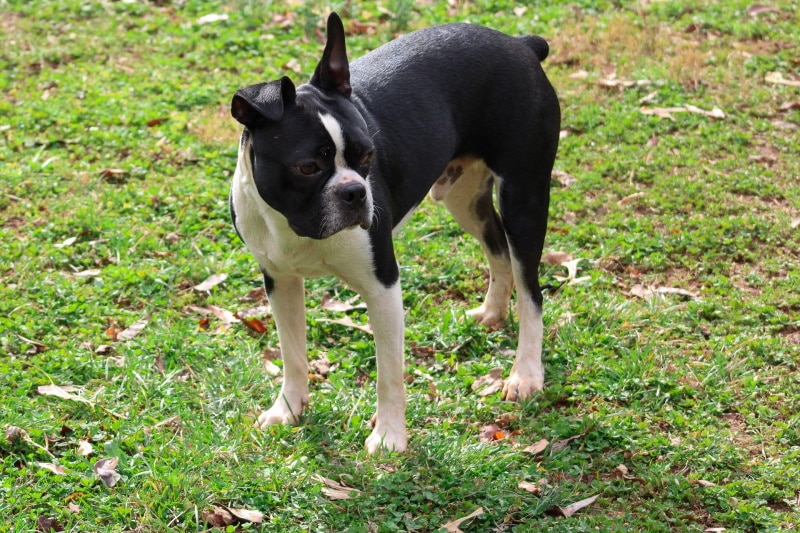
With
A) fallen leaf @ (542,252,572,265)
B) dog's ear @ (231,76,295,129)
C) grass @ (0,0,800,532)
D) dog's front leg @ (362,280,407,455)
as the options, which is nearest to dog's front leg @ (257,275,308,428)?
grass @ (0,0,800,532)

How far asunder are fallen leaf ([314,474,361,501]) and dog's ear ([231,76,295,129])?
1.49m

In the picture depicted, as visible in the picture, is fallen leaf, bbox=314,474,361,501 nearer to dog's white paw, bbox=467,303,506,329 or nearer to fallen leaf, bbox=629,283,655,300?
dog's white paw, bbox=467,303,506,329

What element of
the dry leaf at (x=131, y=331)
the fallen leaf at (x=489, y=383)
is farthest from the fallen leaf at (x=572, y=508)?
the dry leaf at (x=131, y=331)

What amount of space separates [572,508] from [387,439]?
33.6 inches

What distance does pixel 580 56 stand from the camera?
8.00 m

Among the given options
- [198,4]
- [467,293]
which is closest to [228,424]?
[467,293]

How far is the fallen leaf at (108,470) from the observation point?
12.7 ft

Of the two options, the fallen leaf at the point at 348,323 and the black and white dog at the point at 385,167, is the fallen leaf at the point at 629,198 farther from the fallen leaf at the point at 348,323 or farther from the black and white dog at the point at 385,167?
the fallen leaf at the point at 348,323

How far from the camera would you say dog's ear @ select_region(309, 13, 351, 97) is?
3758 millimetres

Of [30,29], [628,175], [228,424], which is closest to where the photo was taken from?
[228,424]

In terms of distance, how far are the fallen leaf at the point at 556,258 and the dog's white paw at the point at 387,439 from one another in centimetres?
179

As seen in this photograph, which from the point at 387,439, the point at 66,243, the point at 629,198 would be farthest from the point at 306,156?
the point at 629,198

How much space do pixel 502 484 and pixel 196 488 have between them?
125 centimetres

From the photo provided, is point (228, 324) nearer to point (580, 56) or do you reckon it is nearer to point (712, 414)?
point (712, 414)
